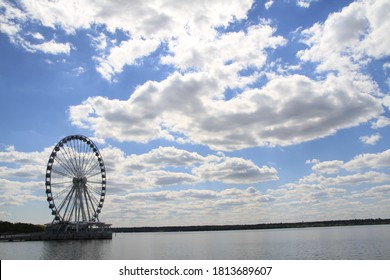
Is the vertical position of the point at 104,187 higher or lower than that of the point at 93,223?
higher

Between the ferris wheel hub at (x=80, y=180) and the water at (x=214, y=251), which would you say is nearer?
the water at (x=214, y=251)

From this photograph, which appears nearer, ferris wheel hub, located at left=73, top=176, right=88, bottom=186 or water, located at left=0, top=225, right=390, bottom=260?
water, located at left=0, top=225, right=390, bottom=260

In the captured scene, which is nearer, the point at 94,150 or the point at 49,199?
the point at 49,199

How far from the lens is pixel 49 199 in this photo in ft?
313

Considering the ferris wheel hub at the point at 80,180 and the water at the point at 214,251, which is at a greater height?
the ferris wheel hub at the point at 80,180

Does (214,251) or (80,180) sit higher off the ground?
(80,180)

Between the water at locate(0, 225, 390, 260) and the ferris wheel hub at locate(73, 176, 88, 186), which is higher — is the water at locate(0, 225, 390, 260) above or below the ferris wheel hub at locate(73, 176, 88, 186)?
below

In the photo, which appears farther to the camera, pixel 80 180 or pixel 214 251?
pixel 80 180
